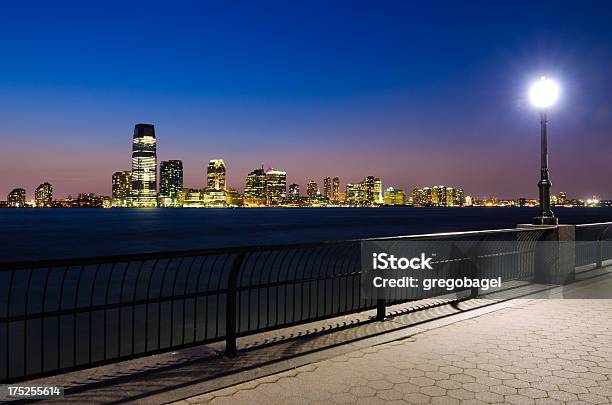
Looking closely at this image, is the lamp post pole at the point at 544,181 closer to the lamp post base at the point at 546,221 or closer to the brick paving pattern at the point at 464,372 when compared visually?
the lamp post base at the point at 546,221

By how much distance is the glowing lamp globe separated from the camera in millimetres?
10698

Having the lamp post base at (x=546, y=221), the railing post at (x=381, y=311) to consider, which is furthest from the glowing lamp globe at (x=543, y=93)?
the railing post at (x=381, y=311)

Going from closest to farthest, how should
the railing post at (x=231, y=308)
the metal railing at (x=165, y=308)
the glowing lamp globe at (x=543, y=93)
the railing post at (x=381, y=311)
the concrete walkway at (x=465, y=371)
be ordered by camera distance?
the concrete walkway at (x=465, y=371) → the metal railing at (x=165, y=308) → the railing post at (x=231, y=308) → the railing post at (x=381, y=311) → the glowing lamp globe at (x=543, y=93)

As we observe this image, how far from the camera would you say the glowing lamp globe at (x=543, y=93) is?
1070 cm

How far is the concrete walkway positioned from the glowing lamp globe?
580 centimetres

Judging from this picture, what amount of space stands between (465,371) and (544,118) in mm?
8226

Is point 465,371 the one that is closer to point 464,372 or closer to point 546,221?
point 464,372

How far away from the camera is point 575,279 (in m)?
10.9

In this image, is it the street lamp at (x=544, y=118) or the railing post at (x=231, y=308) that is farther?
the street lamp at (x=544, y=118)

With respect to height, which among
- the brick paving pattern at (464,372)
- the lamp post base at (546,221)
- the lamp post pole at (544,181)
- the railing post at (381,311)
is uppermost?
the lamp post pole at (544,181)

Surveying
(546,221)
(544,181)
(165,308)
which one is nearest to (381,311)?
(546,221)

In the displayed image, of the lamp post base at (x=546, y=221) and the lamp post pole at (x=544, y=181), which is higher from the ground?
the lamp post pole at (x=544, y=181)

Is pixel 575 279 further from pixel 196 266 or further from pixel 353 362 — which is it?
pixel 196 266

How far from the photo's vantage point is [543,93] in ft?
35.3
